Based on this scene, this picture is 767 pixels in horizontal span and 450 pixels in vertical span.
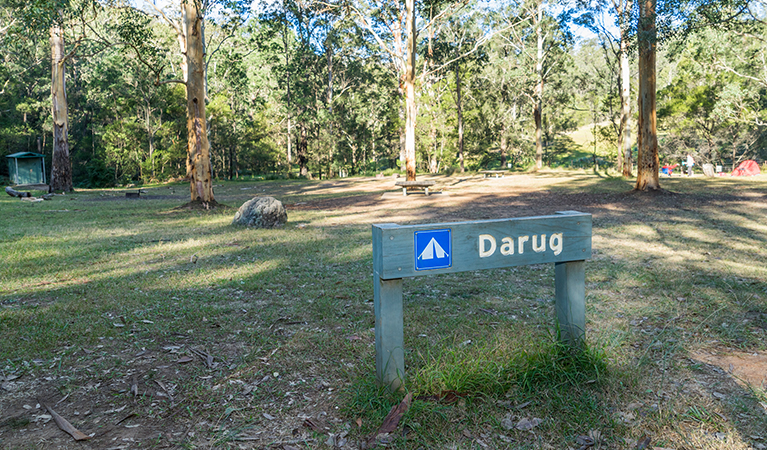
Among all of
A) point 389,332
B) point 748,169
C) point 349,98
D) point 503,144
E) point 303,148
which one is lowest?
Answer: point 389,332

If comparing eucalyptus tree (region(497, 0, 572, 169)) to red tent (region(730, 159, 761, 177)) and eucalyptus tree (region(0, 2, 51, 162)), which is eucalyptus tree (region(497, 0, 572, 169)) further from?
eucalyptus tree (region(0, 2, 51, 162))

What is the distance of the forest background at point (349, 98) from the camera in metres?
33.8

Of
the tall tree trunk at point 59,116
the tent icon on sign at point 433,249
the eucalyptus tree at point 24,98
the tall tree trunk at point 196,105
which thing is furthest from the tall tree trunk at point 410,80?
the eucalyptus tree at point 24,98

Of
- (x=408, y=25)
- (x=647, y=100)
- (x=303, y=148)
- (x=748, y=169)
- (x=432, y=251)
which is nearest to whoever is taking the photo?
(x=432, y=251)

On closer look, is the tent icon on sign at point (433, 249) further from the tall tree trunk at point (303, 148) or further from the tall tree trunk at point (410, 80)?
the tall tree trunk at point (303, 148)

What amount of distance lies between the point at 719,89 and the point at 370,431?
41825 mm

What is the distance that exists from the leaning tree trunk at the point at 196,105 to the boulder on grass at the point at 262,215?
13.8ft

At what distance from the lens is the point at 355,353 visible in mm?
3957

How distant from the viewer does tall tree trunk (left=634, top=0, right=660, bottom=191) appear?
578 inches

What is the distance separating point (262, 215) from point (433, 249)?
8501 millimetres

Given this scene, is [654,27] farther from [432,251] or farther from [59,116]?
[59,116]

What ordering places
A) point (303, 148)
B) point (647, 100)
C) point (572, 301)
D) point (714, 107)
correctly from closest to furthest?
point (572, 301), point (647, 100), point (714, 107), point (303, 148)

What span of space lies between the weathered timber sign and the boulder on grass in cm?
826

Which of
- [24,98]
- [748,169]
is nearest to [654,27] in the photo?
[748,169]
